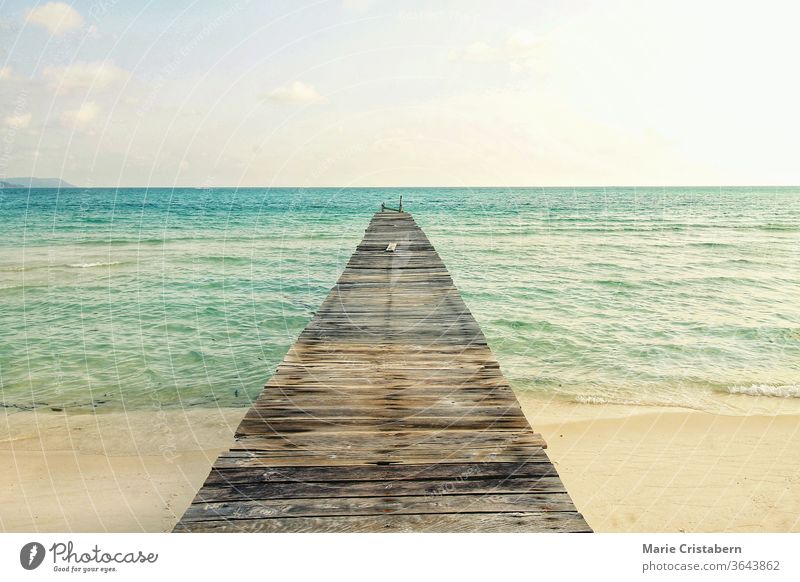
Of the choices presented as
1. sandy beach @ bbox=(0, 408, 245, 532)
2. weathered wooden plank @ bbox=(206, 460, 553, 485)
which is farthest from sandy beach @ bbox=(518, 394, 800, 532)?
sandy beach @ bbox=(0, 408, 245, 532)

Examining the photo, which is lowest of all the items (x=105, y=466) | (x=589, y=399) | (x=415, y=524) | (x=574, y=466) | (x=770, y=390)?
(x=105, y=466)

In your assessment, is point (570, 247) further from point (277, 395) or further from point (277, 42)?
point (277, 395)

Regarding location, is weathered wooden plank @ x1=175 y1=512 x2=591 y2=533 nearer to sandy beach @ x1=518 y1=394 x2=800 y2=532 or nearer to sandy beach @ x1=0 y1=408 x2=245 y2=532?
sandy beach @ x1=518 y1=394 x2=800 y2=532

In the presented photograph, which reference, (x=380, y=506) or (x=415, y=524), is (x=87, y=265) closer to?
(x=380, y=506)

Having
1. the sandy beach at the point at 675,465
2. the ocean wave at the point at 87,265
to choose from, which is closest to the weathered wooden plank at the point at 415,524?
the sandy beach at the point at 675,465

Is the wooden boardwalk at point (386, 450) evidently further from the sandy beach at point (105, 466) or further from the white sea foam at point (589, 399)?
the white sea foam at point (589, 399)

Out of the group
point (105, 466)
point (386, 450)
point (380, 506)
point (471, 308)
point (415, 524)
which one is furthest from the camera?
point (471, 308)

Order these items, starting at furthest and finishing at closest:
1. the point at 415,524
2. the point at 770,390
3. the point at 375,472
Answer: the point at 770,390 → the point at 375,472 → the point at 415,524

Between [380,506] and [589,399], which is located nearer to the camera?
[380,506]

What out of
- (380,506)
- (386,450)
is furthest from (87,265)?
(380,506)

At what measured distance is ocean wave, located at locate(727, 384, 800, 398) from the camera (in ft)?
30.7

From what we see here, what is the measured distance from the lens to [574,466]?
6.98 m

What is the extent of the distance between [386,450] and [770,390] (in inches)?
346

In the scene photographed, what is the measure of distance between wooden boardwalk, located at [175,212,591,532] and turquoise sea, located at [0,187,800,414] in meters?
4.54
